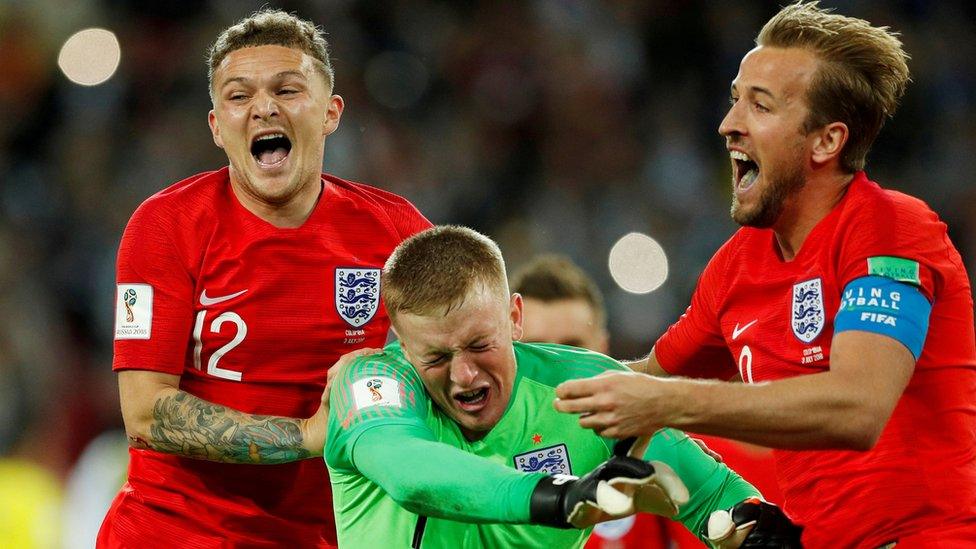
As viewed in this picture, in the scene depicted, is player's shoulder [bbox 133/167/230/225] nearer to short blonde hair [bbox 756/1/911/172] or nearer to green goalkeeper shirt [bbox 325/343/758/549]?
green goalkeeper shirt [bbox 325/343/758/549]

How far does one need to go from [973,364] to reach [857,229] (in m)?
0.43

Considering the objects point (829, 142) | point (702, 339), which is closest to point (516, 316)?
point (702, 339)

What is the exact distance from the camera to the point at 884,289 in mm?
2699

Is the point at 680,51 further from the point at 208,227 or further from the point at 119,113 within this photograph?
the point at 208,227

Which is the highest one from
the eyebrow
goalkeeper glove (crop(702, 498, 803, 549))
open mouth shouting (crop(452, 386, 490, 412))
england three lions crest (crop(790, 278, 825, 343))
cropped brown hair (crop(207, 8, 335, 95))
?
cropped brown hair (crop(207, 8, 335, 95))

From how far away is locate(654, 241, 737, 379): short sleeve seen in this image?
11.2 feet

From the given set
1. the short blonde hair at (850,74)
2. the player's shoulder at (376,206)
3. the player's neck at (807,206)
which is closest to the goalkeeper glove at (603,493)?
the player's neck at (807,206)

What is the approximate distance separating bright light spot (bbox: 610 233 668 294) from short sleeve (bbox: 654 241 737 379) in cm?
430

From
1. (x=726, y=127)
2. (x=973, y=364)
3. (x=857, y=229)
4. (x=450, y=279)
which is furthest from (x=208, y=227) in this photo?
(x=973, y=364)

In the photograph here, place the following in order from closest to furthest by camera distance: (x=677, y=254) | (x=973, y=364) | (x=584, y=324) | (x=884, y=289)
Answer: (x=884, y=289)
(x=973, y=364)
(x=584, y=324)
(x=677, y=254)

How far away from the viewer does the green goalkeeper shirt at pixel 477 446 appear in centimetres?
279

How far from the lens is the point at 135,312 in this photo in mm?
3473

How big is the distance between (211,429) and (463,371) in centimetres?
93

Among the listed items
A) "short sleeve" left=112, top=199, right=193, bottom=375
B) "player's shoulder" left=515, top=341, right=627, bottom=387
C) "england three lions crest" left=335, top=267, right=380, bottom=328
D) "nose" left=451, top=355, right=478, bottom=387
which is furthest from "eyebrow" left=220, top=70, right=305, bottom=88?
"nose" left=451, top=355, right=478, bottom=387
